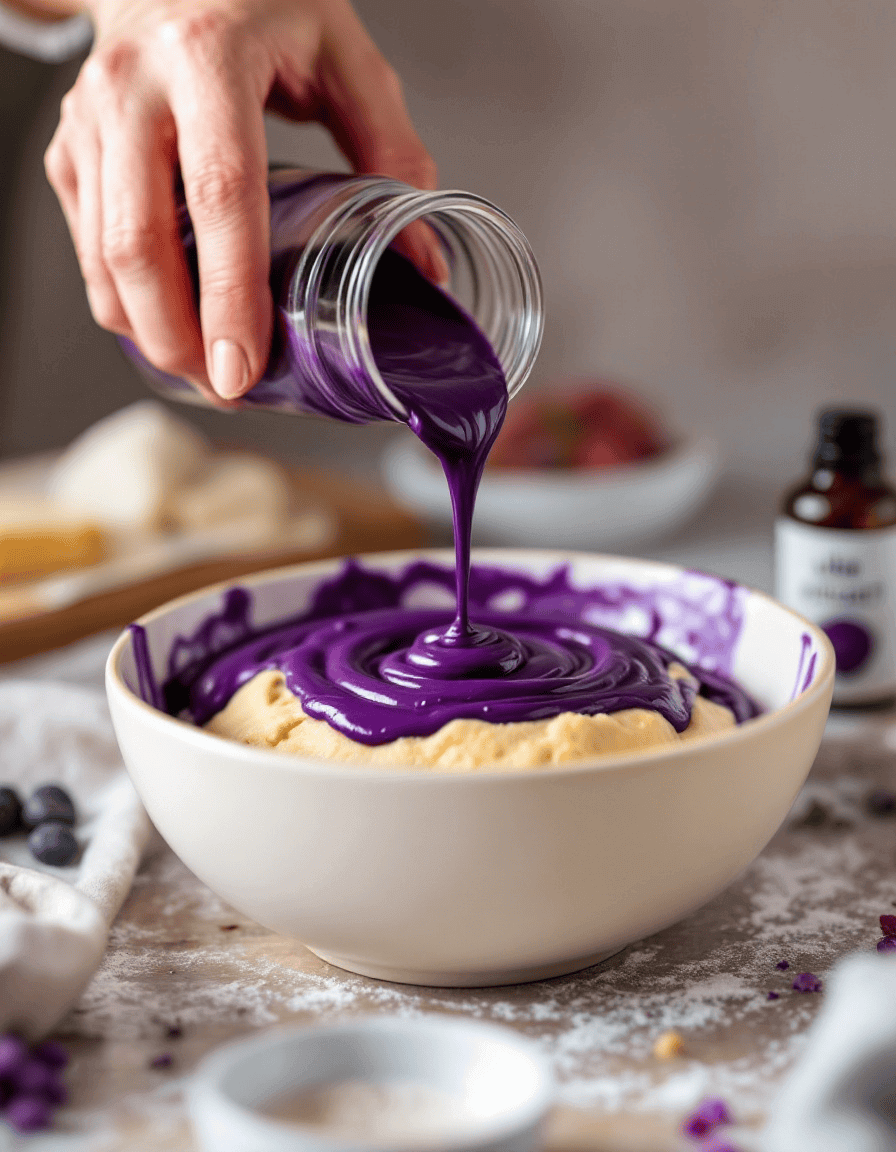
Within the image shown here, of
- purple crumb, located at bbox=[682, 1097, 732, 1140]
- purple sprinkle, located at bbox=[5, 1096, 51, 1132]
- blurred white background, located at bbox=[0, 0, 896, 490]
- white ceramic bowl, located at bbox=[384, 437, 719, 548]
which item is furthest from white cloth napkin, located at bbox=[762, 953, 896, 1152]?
blurred white background, located at bbox=[0, 0, 896, 490]

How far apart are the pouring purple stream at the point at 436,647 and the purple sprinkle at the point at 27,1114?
0.34m

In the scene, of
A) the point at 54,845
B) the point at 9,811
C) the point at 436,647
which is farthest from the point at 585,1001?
the point at 9,811

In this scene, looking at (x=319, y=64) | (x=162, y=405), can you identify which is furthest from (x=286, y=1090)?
(x=162, y=405)

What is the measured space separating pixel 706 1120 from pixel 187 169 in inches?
36.4

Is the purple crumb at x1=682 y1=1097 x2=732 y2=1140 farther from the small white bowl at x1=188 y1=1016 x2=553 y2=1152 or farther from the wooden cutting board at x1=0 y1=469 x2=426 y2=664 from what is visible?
the wooden cutting board at x1=0 y1=469 x2=426 y2=664

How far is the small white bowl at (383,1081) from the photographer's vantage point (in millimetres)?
671

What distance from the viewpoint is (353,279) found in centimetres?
104

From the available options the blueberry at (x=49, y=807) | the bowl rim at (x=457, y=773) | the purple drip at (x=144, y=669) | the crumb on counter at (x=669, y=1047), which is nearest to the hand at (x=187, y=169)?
the purple drip at (x=144, y=669)

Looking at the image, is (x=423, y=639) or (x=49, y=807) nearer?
(x=423, y=639)

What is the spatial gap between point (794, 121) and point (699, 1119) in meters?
2.33

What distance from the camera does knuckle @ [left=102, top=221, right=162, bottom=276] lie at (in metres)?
1.20

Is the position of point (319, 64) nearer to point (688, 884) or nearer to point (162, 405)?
point (688, 884)

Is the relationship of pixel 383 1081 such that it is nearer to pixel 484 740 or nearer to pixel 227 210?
pixel 484 740

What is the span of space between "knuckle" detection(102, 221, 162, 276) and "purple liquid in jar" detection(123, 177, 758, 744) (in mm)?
122
